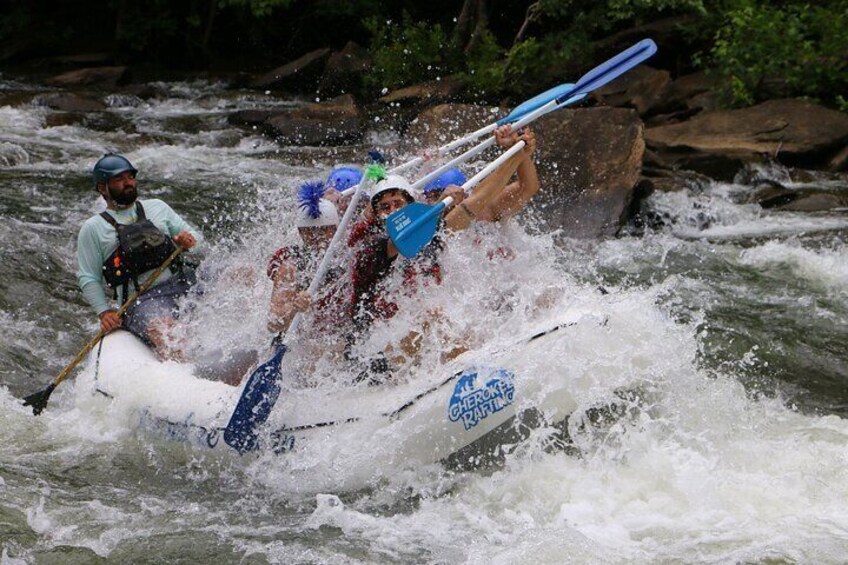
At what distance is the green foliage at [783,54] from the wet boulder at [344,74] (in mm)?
4536

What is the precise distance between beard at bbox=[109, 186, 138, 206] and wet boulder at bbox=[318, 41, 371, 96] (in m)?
8.13

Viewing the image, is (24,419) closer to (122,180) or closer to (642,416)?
(122,180)

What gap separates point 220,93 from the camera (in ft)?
48.6

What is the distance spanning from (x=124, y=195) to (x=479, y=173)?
2045 mm

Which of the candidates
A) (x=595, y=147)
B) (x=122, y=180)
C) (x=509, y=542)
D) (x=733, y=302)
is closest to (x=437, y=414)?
(x=509, y=542)

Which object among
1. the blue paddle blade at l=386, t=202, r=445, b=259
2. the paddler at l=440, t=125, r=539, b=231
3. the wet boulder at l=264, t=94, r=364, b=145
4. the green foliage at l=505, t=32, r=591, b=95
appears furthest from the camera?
the green foliage at l=505, t=32, r=591, b=95

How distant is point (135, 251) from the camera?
19.5 feet

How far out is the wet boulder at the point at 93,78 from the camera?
582 inches

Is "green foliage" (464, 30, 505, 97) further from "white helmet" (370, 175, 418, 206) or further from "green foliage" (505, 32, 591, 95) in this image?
"white helmet" (370, 175, 418, 206)

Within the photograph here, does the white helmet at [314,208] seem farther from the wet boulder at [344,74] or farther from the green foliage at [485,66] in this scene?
the wet boulder at [344,74]

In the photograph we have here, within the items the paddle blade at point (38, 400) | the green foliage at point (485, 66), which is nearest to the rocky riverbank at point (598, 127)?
the green foliage at point (485, 66)

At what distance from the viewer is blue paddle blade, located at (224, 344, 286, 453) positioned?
16.3 feet

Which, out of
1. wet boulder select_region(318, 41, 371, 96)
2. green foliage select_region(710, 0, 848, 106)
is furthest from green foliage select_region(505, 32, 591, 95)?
wet boulder select_region(318, 41, 371, 96)

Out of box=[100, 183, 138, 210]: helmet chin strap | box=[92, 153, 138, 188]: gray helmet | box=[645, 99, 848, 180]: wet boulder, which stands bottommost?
box=[645, 99, 848, 180]: wet boulder
